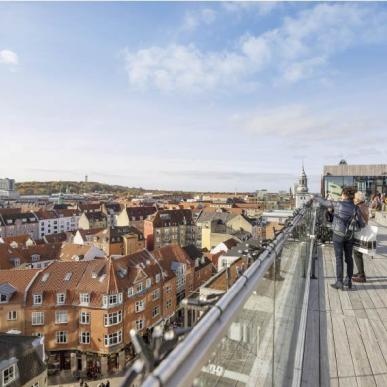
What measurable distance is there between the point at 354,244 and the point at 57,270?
67.4ft

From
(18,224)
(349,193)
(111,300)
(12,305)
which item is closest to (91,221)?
(18,224)

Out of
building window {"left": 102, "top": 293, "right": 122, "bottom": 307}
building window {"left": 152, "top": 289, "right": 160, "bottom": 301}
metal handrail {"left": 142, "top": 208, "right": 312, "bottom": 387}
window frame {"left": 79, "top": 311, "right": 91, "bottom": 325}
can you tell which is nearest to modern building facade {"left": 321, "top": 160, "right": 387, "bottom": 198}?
building window {"left": 152, "top": 289, "right": 160, "bottom": 301}

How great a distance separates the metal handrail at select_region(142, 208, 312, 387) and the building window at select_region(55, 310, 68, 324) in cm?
2156

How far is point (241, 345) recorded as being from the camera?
158 cm

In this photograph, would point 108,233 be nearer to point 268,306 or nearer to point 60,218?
point 60,218

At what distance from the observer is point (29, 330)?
1992 cm

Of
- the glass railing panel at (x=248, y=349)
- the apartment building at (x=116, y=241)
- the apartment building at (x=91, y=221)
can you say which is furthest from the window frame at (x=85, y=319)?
the apartment building at (x=91, y=221)

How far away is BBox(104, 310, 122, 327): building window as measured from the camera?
19594 mm

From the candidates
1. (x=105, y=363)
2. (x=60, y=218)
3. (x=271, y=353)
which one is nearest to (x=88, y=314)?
(x=105, y=363)

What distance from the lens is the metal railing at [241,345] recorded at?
2.97 feet

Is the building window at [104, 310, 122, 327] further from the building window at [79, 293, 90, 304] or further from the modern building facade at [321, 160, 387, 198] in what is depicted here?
the modern building facade at [321, 160, 387, 198]

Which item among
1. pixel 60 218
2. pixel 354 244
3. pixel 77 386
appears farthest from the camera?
pixel 60 218

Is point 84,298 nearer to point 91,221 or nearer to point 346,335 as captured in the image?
point 346,335

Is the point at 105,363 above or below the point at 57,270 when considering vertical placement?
below
